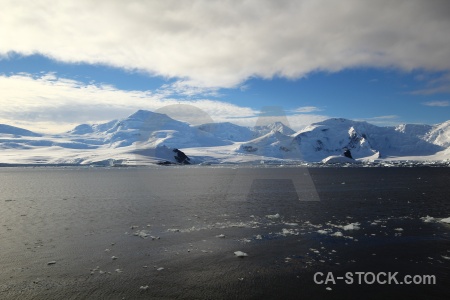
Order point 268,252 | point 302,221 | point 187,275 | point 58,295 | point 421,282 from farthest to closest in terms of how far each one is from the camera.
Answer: point 302,221 < point 268,252 < point 187,275 < point 421,282 < point 58,295

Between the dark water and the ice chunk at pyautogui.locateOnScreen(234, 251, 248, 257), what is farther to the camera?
the ice chunk at pyautogui.locateOnScreen(234, 251, 248, 257)

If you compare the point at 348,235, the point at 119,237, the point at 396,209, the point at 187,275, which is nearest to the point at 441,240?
the point at 348,235

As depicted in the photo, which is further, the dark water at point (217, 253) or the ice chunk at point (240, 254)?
the ice chunk at point (240, 254)

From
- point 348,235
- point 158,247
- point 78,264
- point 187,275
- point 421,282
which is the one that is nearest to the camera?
point 421,282

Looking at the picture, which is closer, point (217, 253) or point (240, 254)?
point (240, 254)

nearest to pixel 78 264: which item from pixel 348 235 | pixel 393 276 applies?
pixel 393 276

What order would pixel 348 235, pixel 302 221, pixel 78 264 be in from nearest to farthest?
1. pixel 78 264
2. pixel 348 235
3. pixel 302 221

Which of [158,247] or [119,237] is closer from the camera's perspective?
[158,247]

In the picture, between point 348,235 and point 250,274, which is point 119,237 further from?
point 348,235

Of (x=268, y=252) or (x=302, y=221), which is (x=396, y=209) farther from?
(x=268, y=252)
